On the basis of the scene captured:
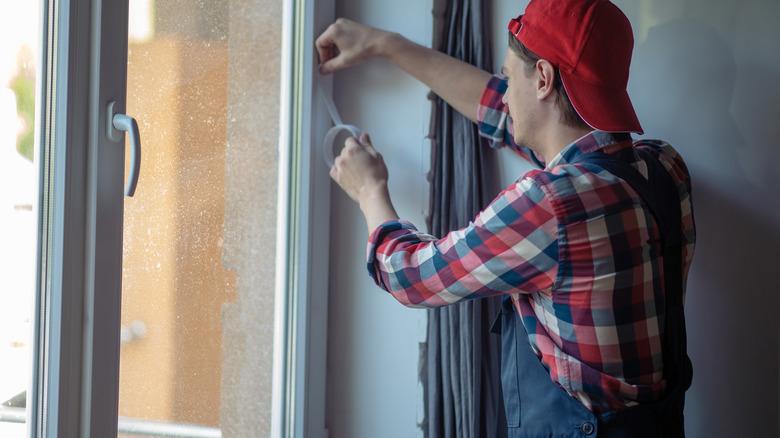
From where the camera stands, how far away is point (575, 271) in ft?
3.08

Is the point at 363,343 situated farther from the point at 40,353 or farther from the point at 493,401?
the point at 40,353

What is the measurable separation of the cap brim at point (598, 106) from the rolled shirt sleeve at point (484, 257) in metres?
0.16

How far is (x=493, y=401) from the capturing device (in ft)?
4.64

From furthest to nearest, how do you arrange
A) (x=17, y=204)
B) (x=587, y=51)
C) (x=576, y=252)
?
(x=587, y=51), (x=576, y=252), (x=17, y=204)

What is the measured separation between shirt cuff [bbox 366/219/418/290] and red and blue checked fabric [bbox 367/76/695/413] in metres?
0.06

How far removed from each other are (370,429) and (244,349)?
1.17 ft

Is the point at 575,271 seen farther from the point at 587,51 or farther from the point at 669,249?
the point at 587,51

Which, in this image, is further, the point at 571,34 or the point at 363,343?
the point at 363,343

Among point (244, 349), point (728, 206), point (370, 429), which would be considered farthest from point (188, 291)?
point (728, 206)

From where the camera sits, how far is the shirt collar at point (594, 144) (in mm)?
1032

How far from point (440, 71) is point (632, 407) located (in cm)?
71

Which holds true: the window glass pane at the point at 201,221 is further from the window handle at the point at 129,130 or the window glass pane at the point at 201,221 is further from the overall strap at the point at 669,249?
the overall strap at the point at 669,249

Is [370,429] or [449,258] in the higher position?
[449,258]

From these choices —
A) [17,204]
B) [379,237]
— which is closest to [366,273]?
[379,237]
